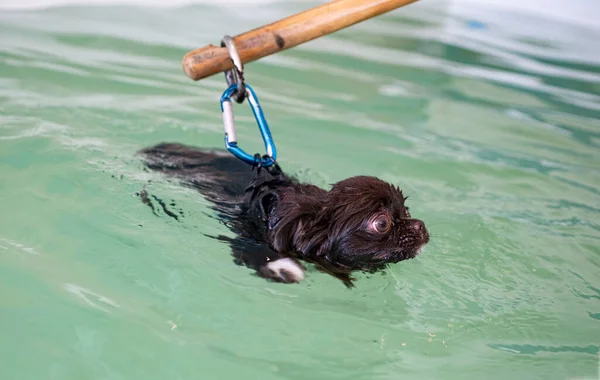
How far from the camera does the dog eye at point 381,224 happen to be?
388 cm

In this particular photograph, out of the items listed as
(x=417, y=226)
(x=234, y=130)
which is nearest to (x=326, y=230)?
(x=417, y=226)

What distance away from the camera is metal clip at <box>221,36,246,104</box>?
3.63 m

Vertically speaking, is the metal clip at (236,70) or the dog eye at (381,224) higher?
the metal clip at (236,70)

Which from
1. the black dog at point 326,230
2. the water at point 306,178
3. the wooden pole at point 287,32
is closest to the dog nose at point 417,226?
the black dog at point 326,230

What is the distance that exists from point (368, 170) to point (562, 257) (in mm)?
1813

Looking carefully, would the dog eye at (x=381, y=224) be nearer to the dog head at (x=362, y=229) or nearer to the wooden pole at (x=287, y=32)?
the dog head at (x=362, y=229)

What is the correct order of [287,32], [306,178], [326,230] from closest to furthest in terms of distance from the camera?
[287,32]
[326,230]
[306,178]

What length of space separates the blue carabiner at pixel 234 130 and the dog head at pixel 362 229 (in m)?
0.40

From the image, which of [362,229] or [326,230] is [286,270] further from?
[362,229]

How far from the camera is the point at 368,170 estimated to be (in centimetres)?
602

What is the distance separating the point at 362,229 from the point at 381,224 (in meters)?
0.11

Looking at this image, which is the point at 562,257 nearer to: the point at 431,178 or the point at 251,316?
the point at 431,178

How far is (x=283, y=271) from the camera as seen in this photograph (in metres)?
3.85

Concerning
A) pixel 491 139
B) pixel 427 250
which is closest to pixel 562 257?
pixel 427 250
